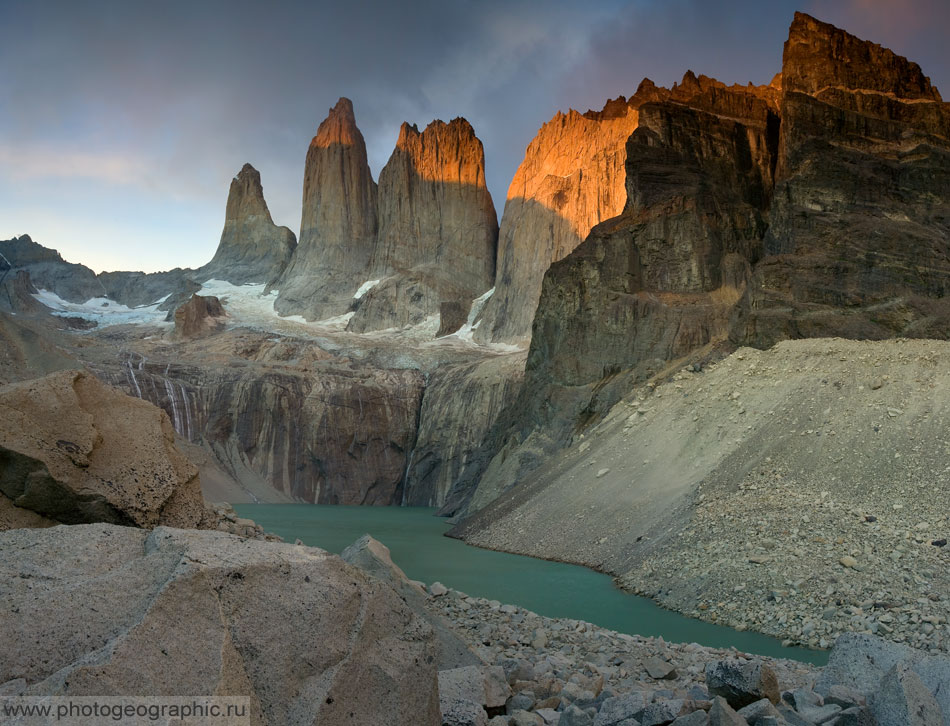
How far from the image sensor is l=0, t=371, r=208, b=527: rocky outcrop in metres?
5.48

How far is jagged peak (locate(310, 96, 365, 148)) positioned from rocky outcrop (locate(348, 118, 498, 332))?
289 inches

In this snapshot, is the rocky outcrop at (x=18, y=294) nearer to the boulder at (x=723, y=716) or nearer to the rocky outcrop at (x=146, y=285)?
the rocky outcrop at (x=146, y=285)

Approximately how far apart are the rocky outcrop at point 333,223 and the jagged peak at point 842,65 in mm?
57436

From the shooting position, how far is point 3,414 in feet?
18.2

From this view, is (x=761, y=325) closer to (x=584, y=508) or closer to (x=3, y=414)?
(x=584, y=508)

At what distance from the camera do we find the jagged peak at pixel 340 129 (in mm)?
94812

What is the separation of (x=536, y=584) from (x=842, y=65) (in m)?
30.4

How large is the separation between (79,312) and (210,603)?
331ft

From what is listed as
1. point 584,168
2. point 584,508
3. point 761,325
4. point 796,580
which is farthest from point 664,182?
point 584,168

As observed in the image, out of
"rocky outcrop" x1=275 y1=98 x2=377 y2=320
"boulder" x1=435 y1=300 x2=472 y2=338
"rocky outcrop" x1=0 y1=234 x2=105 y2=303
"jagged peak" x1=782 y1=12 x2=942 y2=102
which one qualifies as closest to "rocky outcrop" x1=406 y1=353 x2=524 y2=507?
"boulder" x1=435 y1=300 x2=472 y2=338

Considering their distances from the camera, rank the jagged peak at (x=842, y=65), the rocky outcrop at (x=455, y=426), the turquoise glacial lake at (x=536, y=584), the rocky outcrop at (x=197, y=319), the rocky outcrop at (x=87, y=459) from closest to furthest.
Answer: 1. the rocky outcrop at (x=87, y=459)
2. the turquoise glacial lake at (x=536, y=584)
3. the jagged peak at (x=842, y=65)
4. the rocky outcrop at (x=455, y=426)
5. the rocky outcrop at (x=197, y=319)

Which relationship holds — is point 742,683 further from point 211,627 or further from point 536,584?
point 536,584

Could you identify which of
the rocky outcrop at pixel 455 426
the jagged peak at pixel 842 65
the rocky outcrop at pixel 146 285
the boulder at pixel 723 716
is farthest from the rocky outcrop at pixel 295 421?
the boulder at pixel 723 716

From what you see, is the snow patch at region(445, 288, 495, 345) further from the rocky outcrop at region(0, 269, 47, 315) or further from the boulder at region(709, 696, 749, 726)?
the boulder at region(709, 696, 749, 726)
